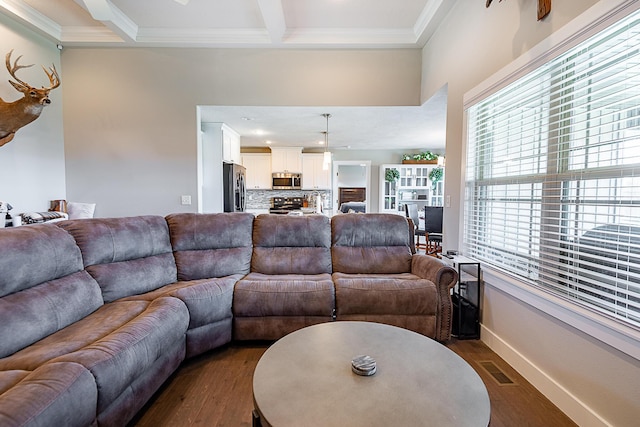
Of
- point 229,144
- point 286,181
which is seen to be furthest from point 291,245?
point 286,181

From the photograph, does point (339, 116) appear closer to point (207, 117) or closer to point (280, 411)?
point (207, 117)

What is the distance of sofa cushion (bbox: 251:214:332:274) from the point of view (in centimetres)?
267

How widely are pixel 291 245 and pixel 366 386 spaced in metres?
1.80

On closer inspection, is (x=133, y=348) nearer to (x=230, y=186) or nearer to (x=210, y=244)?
(x=210, y=244)

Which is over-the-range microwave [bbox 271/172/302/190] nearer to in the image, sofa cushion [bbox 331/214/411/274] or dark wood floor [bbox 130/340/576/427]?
sofa cushion [bbox 331/214/411/274]

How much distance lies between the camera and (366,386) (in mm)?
1079

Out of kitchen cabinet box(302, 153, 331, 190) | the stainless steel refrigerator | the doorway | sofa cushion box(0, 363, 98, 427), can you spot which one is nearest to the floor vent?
sofa cushion box(0, 363, 98, 427)

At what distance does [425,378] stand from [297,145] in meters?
6.42

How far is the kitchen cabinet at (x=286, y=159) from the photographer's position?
23.4 ft

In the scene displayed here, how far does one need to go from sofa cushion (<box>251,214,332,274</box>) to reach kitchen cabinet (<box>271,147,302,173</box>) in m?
4.43

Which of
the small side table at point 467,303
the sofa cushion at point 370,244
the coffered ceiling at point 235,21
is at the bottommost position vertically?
the small side table at point 467,303

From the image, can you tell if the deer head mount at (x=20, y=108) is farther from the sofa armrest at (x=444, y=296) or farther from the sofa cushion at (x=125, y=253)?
the sofa armrest at (x=444, y=296)

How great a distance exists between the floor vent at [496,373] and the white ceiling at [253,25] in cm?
280

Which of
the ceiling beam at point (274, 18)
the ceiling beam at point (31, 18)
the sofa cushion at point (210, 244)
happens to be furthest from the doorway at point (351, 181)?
the ceiling beam at point (31, 18)
